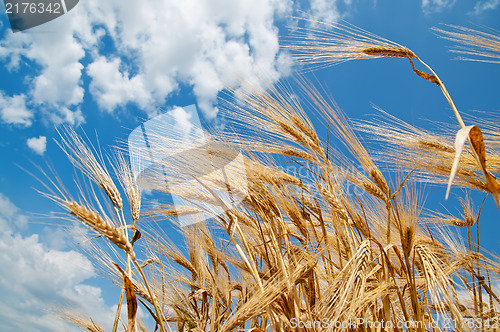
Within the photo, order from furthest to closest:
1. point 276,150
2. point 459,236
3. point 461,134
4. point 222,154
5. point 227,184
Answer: point 459,236 → point 276,150 → point 222,154 → point 227,184 → point 461,134

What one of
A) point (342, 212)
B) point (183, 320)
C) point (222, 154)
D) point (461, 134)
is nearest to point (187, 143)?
point (222, 154)

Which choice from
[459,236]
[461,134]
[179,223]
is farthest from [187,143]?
[459,236]

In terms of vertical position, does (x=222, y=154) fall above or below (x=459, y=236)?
above

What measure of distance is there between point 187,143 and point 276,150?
0.49 meters

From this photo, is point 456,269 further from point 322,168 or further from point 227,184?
point 227,184

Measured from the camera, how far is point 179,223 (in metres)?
1.99

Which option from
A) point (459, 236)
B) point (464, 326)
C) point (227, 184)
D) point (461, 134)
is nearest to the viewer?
point (461, 134)

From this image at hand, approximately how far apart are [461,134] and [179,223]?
1.65m

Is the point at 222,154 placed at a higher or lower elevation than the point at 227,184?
higher

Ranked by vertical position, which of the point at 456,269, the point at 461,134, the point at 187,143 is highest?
the point at 187,143

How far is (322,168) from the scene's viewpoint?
154cm

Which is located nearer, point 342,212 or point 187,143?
point 342,212

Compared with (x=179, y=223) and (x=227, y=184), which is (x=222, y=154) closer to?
(x=227, y=184)

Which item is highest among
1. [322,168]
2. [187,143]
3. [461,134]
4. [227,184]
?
[187,143]
